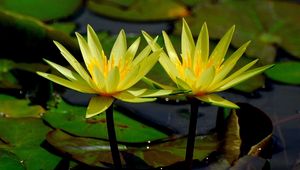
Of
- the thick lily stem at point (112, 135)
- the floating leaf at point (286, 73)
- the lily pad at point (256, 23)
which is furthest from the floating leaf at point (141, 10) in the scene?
the thick lily stem at point (112, 135)

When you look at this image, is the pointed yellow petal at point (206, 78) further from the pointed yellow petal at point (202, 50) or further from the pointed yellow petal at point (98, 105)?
the pointed yellow petal at point (98, 105)

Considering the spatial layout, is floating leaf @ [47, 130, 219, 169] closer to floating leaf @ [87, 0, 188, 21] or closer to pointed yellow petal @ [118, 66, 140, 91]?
pointed yellow petal @ [118, 66, 140, 91]

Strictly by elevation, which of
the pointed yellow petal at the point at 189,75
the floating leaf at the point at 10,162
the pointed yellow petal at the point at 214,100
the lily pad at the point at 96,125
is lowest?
the floating leaf at the point at 10,162

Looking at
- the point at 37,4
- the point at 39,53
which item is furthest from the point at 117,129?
the point at 37,4

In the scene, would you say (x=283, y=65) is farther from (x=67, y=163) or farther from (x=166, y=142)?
(x=67, y=163)

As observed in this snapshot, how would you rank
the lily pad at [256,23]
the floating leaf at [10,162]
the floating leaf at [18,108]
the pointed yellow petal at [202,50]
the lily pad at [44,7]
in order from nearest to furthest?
the pointed yellow petal at [202,50], the floating leaf at [10,162], the floating leaf at [18,108], the lily pad at [256,23], the lily pad at [44,7]

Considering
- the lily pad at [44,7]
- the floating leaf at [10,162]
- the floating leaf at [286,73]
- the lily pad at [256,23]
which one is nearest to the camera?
the floating leaf at [10,162]

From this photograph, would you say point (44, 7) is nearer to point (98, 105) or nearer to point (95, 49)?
point (95, 49)
